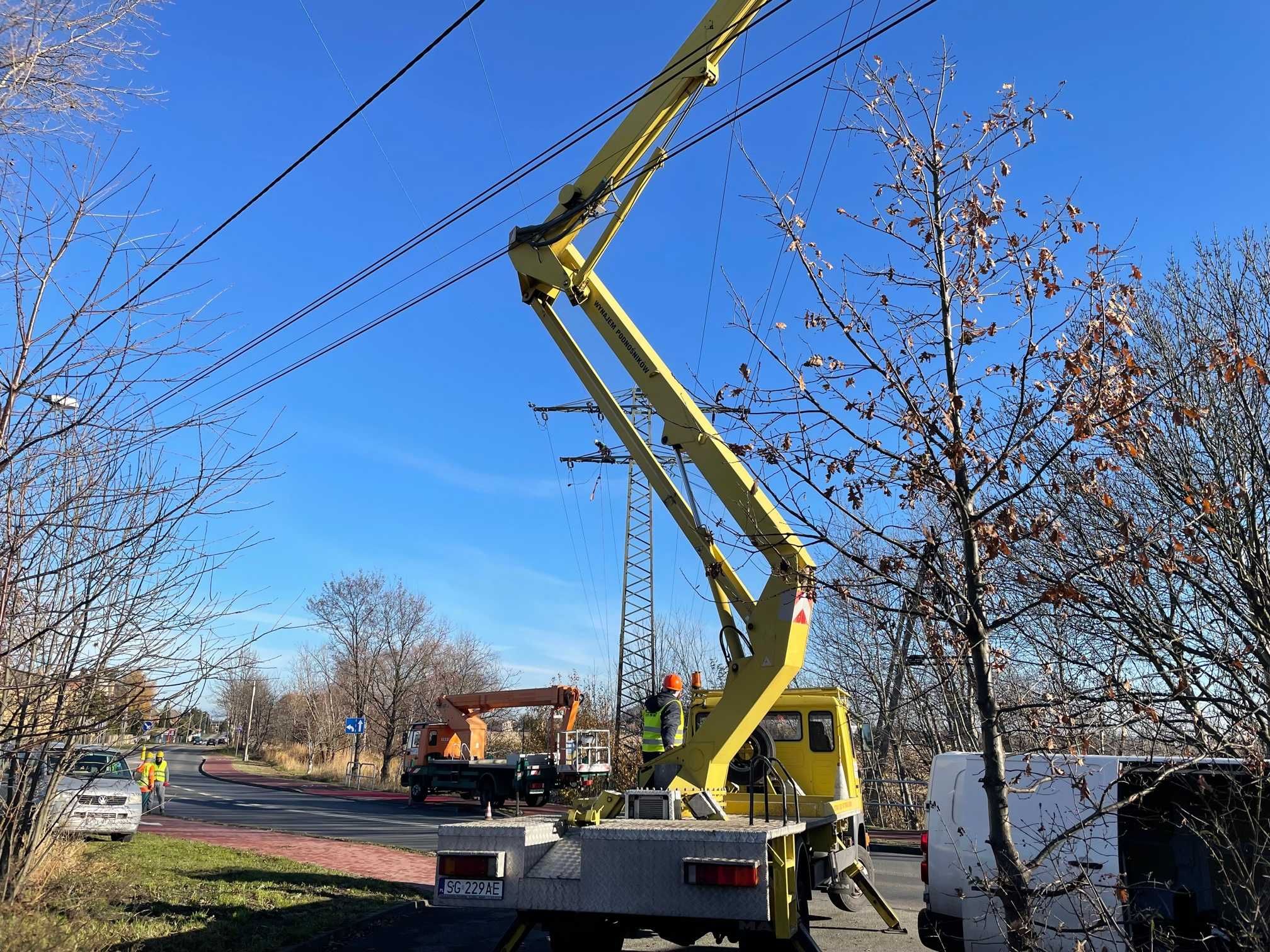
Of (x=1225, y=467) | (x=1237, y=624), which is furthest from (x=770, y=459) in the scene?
(x=1225, y=467)

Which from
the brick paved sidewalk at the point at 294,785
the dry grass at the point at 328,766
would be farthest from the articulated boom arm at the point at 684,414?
the dry grass at the point at 328,766

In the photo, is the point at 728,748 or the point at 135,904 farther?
the point at 135,904

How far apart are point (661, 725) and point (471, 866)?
2499 mm

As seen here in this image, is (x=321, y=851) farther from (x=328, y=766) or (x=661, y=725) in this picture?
(x=328, y=766)

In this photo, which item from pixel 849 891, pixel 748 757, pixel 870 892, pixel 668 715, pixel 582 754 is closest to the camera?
pixel 668 715

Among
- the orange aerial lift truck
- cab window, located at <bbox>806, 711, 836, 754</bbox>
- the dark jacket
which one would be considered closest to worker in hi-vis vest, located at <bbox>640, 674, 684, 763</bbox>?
the dark jacket

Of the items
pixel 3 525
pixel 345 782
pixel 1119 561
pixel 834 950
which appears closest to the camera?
pixel 1119 561

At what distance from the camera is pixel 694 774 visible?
7.30 metres

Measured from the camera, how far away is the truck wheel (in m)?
8.77

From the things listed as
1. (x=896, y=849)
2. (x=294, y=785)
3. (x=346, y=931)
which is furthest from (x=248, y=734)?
(x=346, y=931)

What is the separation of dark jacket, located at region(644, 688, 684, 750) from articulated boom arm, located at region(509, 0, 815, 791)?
0.57 ft

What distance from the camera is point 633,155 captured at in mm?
8938

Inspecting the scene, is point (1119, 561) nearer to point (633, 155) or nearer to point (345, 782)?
point (633, 155)

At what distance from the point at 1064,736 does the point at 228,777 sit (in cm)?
4805
